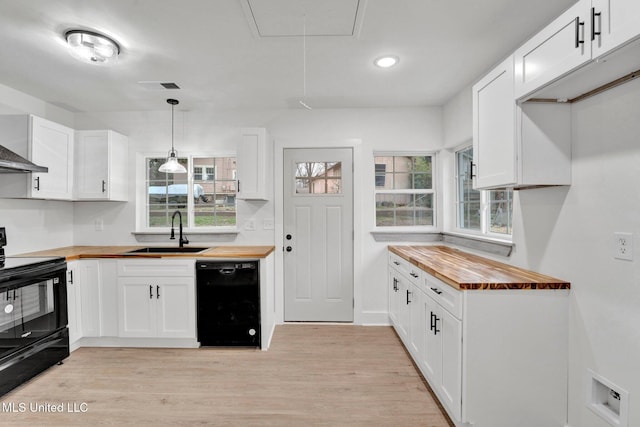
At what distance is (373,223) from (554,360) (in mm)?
2047

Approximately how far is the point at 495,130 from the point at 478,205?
3.98 feet

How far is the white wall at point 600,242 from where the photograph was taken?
4.59 ft

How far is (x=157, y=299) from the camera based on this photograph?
288cm

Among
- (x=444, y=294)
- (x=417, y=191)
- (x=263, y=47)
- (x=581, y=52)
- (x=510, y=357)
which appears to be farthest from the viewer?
(x=417, y=191)

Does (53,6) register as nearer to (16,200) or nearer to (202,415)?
(16,200)

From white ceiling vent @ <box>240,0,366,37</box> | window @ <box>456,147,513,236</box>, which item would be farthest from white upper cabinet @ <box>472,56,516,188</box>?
white ceiling vent @ <box>240,0,366,37</box>

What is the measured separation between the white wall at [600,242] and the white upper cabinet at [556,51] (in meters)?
0.34

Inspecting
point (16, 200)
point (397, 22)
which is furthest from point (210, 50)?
point (16, 200)

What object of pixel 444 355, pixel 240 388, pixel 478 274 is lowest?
pixel 240 388

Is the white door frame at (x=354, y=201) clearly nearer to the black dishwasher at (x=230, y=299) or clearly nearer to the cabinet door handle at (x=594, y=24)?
the black dishwasher at (x=230, y=299)

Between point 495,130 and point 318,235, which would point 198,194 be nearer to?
point 318,235

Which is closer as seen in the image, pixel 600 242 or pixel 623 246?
pixel 623 246

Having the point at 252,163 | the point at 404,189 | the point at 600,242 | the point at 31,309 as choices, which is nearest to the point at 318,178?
the point at 252,163

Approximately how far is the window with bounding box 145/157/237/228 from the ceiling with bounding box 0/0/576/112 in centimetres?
74
